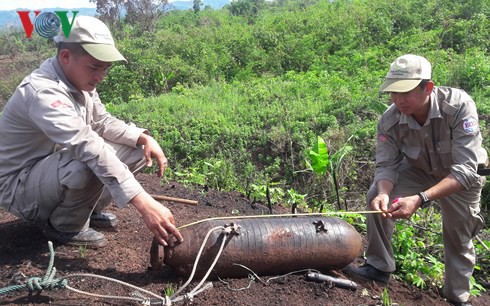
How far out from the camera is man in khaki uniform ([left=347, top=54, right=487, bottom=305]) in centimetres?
350

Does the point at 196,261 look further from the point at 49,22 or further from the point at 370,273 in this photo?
the point at 49,22

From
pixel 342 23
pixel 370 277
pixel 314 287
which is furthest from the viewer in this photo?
pixel 342 23

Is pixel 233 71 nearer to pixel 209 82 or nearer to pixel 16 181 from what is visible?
pixel 209 82

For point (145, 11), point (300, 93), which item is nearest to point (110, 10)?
point (145, 11)

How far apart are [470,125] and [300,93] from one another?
5713 millimetres

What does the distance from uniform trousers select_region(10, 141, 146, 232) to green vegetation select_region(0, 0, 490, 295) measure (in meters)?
1.52

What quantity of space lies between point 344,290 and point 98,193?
1.75 m

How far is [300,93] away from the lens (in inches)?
360

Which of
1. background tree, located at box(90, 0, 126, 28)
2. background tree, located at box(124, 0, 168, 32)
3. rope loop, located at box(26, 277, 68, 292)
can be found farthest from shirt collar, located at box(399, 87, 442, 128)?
background tree, located at box(90, 0, 126, 28)

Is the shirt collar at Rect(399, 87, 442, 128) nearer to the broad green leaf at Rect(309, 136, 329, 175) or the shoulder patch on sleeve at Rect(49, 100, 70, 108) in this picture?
the broad green leaf at Rect(309, 136, 329, 175)

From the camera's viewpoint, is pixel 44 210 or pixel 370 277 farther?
pixel 370 277

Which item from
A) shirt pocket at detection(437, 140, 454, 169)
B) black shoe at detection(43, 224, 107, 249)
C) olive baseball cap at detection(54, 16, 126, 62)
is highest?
olive baseball cap at detection(54, 16, 126, 62)

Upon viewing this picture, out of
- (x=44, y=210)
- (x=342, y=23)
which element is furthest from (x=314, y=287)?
(x=342, y=23)

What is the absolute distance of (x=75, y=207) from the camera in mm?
Answer: 3451
